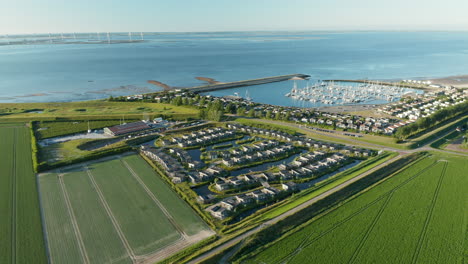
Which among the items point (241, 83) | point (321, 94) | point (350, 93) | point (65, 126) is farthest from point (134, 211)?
point (241, 83)

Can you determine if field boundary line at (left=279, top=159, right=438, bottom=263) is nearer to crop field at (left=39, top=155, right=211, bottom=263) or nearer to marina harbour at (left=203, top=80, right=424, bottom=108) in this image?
crop field at (left=39, top=155, right=211, bottom=263)

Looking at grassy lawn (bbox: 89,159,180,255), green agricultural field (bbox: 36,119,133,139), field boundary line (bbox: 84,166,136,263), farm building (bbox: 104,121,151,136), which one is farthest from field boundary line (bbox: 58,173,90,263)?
green agricultural field (bbox: 36,119,133,139)

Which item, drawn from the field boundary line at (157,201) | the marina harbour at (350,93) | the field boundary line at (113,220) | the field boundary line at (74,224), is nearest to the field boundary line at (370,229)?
the field boundary line at (157,201)

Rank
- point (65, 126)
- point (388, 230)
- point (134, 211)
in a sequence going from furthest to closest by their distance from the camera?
point (65, 126) → point (134, 211) → point (388, 230)

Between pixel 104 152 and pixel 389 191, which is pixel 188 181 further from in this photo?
pixel 389 191

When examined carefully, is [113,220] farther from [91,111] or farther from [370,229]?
[91,111]

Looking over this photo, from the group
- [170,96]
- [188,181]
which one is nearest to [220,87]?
[170,96]
